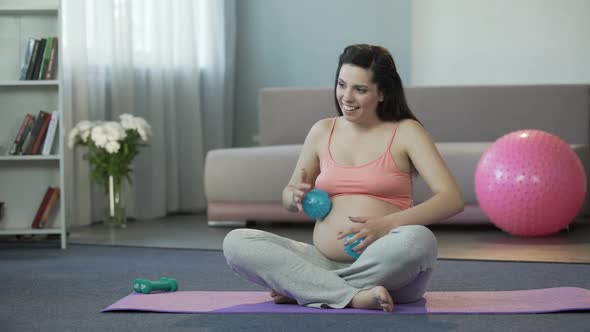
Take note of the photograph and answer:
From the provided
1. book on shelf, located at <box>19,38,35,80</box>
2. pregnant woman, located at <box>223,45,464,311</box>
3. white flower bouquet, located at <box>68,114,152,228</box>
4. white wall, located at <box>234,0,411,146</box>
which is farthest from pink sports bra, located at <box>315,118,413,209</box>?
white wall, located at <box>234,0,411,146</box>

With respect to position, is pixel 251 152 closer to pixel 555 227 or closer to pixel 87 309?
pixel 555 227

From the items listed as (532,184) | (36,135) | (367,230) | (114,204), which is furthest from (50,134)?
(367,230)

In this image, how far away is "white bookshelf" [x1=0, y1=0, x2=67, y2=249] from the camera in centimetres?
442

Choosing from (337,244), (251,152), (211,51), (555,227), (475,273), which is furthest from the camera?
(211,51)

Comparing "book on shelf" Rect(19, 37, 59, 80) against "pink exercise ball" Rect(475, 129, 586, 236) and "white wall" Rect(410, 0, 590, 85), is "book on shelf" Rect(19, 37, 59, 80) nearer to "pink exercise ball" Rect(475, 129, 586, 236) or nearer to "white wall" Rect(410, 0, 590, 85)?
"pink exercise ball" Rect(475, 129, 586, 236)

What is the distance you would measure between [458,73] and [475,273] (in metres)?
3.07

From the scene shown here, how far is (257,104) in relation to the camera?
248 inches

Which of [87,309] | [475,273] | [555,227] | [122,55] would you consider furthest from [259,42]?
[87,309]

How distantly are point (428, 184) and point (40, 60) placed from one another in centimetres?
244

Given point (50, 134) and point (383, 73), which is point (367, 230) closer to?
point (383, 73)

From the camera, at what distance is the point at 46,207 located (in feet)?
14.6

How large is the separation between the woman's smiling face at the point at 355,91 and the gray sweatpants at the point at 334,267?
0.35 meters

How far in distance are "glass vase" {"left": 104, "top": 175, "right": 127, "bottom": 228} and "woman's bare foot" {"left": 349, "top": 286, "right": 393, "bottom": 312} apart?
9.51 feet

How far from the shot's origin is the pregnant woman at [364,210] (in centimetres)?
239
